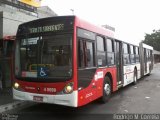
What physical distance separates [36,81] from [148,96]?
17.8ft

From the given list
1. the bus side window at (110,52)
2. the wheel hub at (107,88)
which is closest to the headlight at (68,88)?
the wheel hub at (107,88)

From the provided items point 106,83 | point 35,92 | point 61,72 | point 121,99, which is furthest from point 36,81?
point 121,99

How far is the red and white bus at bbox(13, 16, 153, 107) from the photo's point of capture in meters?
6.63

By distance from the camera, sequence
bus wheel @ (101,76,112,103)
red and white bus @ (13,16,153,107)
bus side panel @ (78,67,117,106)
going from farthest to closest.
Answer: bus wheel @ (101,76,112,103) < bus side panel @ (78,67,117,106) < red and white bus @ (13,16,153,107)

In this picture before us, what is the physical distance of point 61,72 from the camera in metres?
6.71

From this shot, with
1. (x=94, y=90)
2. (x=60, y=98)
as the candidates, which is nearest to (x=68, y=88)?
(x=60, y=98)

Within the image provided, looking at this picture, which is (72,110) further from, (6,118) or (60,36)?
(60,36)

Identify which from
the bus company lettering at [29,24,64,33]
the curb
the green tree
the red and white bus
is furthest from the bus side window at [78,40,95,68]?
the green tree

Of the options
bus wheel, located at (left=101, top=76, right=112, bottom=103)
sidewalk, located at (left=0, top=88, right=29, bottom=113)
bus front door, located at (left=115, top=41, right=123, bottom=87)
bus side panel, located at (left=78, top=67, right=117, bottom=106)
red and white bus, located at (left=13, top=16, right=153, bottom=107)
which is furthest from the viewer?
bus front door, located at (left=115, top=41, right=123, bottom=87)

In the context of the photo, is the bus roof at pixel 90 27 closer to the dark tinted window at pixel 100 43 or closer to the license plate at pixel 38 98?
the dark tinted window at pixel 100 43

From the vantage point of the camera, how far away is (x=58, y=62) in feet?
22.4

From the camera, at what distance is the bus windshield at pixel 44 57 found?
22.1 ft

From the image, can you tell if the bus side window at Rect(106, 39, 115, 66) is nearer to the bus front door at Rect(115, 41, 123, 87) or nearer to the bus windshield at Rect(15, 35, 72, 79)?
the bus front door at Rect(115, 41, 123, 87)

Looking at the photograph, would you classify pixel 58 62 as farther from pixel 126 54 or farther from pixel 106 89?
pixel 126 54
